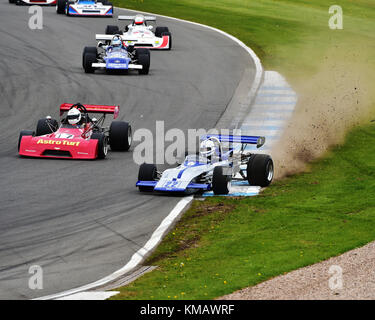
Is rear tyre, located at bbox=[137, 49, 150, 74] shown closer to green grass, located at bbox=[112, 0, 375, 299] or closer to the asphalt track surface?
the asphalt track surface

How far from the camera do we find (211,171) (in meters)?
19.0

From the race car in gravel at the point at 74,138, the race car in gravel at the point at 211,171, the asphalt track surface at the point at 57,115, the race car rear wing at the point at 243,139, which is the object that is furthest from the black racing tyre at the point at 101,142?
the race car rear wing at the point at 243,139

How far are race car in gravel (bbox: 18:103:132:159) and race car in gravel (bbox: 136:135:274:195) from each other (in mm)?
3242

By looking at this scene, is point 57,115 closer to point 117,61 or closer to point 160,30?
point 117,61

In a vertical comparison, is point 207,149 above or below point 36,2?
above

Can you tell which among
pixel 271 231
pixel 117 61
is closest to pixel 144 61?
pixel 117 61

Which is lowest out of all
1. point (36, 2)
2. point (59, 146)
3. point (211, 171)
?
point (36, 2)

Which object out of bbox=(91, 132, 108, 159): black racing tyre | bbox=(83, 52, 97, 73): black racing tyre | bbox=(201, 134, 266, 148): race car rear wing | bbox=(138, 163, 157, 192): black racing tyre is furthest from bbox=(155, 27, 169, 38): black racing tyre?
bbox=(138, 163, 157, 192): black racing tyre

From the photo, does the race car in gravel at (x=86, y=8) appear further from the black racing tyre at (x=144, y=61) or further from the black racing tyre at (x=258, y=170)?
the black racing tyre at (x=258, y=170)

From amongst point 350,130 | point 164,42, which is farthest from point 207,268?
point 164,42

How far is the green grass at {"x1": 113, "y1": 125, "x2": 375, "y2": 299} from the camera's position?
12.4 m

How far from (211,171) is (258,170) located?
1.03 metres

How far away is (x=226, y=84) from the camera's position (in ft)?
105
